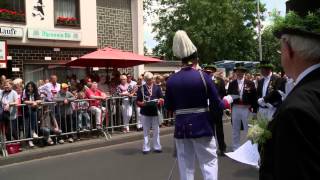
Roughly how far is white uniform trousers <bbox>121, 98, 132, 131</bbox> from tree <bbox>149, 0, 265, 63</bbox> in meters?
30.2

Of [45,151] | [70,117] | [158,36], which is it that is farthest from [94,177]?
[158,36]

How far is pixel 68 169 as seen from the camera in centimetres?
956

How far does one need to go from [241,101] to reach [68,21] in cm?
1227

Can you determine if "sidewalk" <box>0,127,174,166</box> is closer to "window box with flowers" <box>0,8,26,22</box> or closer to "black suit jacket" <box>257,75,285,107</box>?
"black suit jacket" <box>257,75,285,107</box>

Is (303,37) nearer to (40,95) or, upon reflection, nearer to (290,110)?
(290,110)

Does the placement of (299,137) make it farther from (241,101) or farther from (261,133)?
(241,101)

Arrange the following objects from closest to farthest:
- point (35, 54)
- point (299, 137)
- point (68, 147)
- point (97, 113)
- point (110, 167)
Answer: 1. point (299, 137)
2. point (110, 167)
3. point (68, 147)
4. point (97, 113)
5. point (35, 54)

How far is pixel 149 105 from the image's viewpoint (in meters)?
11.0

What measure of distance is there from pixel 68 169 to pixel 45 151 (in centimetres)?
216

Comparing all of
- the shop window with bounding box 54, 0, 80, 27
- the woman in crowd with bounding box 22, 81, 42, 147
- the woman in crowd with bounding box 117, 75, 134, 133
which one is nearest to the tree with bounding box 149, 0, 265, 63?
the shop window with bounding box 54, 0, 80, 27

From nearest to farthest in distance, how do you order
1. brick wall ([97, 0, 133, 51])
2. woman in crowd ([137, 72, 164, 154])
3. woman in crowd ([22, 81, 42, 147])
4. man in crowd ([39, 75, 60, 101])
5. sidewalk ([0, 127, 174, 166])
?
1. sidewalk ([0, 127, 174, 166])
2. woman in crowd ([137, 72, 164, 154])
3. woman in crowd ([22, 81, 42, 147])
4. man in crowd ([39, 75, 60, 101])
5. brick wall ([97, 0, 133, 51])

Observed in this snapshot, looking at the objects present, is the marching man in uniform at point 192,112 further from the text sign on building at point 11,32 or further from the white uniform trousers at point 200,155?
the text sign on building at point 11,32

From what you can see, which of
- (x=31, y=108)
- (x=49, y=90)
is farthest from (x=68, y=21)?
(x=31, y=108)

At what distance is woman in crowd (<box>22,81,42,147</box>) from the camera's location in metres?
11.9
